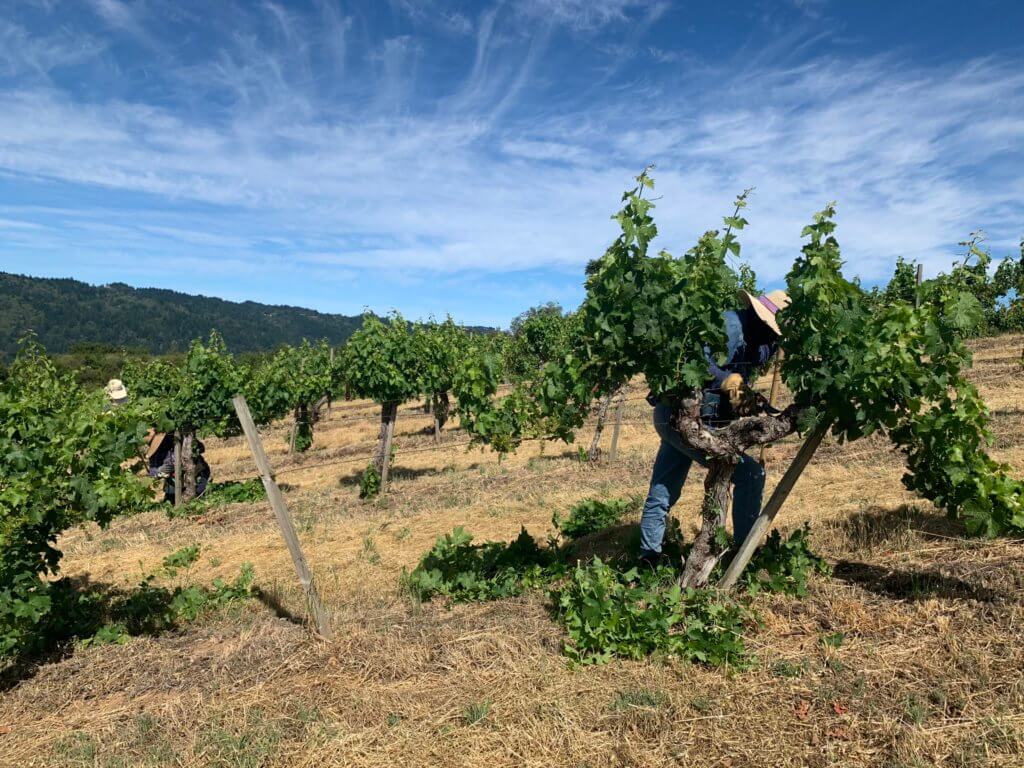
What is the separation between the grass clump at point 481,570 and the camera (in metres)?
5.29

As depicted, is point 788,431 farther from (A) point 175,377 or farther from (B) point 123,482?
(A) point 175,377

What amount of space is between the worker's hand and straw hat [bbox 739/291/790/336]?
0.43m

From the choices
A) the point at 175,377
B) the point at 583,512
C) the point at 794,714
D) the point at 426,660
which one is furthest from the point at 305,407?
the point at 794,714

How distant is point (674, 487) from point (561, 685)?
74.8 inches

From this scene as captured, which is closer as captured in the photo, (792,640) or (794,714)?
(794,714)

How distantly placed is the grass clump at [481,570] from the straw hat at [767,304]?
8.28ft

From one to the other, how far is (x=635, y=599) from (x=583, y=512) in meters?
2.93

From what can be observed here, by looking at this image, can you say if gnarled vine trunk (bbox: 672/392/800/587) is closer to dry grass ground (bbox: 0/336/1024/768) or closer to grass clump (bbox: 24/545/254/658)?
dry grass ground (bbox: 0/336/1024/768)

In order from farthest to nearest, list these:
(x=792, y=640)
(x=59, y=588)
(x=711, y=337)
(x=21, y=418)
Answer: (x=59, y=588) → (x=21, y=418) → (x=711, y=337) → (x=792, y=640)

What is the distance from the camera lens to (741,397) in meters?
4.45

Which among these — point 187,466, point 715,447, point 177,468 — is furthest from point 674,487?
point 187,466

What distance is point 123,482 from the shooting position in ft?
15.6

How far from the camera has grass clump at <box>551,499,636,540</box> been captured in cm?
681

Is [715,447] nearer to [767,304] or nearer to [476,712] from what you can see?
[767,304]
